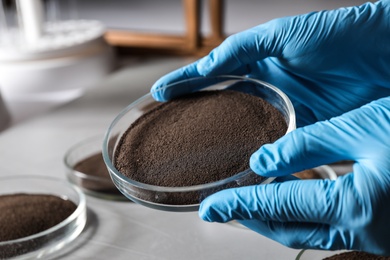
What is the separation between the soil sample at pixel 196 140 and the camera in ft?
2.38

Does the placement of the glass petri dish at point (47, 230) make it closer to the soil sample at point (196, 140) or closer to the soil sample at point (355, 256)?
the soil sample at point (196, 140)

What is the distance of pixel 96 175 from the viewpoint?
115cm

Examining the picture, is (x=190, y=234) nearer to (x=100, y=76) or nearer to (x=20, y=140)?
(x=20, y=140)

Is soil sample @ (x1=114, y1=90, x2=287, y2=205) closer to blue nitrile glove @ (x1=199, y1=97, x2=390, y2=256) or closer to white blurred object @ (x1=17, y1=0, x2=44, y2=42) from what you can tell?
blue nitrile glove @ (x1=199, y1=97, x2=390, y2=256)

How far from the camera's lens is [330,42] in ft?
2.99

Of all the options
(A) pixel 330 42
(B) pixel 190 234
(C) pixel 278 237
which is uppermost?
(A) pixel 330 42

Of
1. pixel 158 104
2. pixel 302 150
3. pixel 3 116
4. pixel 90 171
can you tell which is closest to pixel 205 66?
pixel 158 104

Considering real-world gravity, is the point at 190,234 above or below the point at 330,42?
below

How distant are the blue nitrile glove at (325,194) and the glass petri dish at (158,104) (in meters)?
0.02

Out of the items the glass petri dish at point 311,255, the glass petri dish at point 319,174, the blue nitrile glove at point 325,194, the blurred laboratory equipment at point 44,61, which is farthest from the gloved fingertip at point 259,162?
the blurred laboratory equipment at point 44,61

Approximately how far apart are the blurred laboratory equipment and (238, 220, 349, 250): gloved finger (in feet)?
3.83

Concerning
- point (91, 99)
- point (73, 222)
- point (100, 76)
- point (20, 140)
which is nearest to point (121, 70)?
point (100, 76)

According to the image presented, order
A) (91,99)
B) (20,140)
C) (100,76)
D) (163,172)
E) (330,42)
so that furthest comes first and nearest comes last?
1. (100,76)
2. (91,99)
3. (20,140)
4. (330,42)
5. (163,172)

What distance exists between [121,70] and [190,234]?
1.12 m
